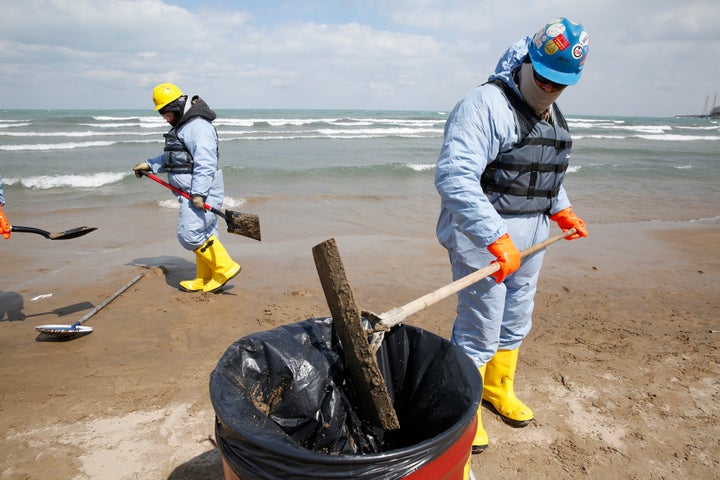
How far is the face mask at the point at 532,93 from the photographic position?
2.07m

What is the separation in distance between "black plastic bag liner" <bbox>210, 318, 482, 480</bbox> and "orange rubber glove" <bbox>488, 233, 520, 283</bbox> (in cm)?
41

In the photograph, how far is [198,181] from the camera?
13.9ft

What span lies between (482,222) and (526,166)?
0.45 m

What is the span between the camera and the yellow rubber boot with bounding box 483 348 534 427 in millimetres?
2613

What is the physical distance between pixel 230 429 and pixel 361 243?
16.7 feet

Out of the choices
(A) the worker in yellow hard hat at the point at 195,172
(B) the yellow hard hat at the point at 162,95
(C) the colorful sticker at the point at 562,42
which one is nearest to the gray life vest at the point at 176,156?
(A) the worker in yellow hard hat at the point at 195,172

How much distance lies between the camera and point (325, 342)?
1947mm

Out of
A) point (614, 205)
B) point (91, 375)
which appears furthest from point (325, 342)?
point (614, 205)

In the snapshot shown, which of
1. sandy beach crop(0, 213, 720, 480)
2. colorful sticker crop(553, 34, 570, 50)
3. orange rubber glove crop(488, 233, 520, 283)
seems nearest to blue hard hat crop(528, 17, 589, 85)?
colorful sticker crop(553, 34, 570, 50)

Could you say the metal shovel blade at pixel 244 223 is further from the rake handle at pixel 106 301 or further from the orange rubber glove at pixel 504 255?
the orange rubber glove at pixel 504 255

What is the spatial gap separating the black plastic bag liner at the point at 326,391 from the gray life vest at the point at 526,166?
82 cm

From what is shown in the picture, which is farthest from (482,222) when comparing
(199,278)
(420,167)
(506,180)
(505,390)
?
(420,167)

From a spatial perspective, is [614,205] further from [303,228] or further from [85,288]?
[85,288]

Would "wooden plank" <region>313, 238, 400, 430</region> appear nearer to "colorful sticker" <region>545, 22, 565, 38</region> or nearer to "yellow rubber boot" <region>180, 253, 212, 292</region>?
"colorful sticker" <region>545, 22, 565, 38</region>
